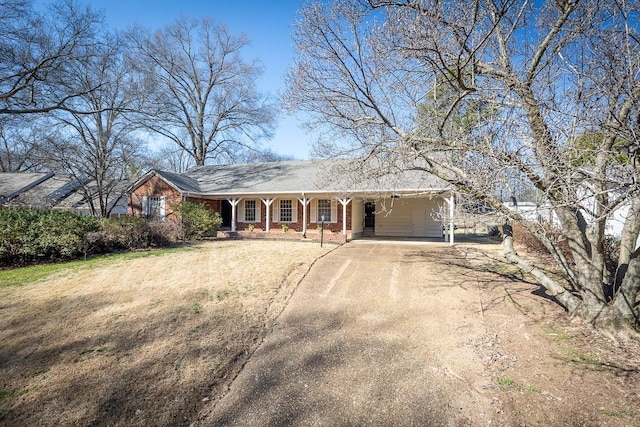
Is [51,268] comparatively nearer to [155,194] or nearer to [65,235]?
[65,235]

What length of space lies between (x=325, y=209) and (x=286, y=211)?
2.28 m

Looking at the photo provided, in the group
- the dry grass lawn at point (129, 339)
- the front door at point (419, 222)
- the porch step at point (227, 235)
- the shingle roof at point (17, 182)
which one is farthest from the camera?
the shingle roof at point (17, 182)

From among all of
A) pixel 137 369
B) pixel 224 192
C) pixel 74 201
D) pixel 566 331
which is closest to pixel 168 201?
pixel 224 192

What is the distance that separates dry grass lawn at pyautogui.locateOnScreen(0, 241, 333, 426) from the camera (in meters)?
3.34

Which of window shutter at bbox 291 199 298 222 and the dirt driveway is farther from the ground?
window shutter at bbox 291 199 298 222

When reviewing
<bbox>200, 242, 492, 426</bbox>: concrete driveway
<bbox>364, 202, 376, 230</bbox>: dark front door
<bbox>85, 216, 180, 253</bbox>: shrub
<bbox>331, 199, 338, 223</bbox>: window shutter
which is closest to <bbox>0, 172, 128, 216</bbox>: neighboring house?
<bbox>85, 216, 180, 253</bbox>: shrub

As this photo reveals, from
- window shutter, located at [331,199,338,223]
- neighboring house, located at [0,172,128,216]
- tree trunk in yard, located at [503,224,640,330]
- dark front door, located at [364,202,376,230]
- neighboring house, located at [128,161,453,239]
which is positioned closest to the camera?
tree trunk in yard, located at [503,224,640,330]

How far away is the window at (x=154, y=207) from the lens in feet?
55.7

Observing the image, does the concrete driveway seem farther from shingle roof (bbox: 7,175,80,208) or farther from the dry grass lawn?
shingle roof (bbox: 7,175,80,208)

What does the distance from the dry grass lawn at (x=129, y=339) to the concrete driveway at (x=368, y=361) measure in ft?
1.51

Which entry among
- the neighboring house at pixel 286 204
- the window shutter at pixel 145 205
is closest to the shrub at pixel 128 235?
the neighboring house at pixel 286 204

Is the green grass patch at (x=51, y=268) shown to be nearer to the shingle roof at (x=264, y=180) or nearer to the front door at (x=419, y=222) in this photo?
the shingle roof at (x=264, y=180)

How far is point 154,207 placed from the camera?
17.2 m

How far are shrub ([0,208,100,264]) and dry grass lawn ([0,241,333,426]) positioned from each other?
166cm
